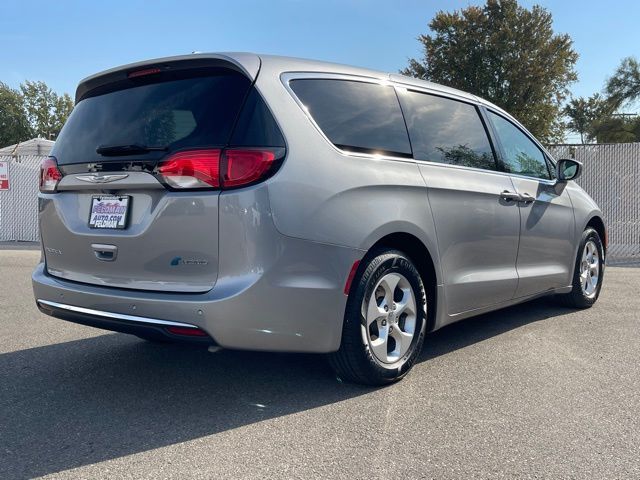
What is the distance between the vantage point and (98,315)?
3219mm

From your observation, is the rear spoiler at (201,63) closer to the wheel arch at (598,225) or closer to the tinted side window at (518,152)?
the tinted side window at (518,152)

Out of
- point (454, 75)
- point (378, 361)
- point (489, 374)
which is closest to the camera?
point (378, 361)

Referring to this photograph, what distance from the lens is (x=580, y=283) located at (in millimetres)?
5770

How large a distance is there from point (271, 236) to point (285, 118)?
2.11 ft

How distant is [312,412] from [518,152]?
3067 millimetres

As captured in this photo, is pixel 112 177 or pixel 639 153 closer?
pixel 112 177

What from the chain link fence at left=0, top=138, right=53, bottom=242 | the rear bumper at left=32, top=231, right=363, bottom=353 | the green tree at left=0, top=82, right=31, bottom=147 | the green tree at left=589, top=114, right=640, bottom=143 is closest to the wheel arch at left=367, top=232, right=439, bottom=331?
the rear bumper at left=32, top=231, right=363, bottom=353

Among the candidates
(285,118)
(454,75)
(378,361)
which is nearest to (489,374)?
(378,361)

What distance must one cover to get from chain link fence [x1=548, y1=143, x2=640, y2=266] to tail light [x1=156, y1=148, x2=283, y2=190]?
396 inches

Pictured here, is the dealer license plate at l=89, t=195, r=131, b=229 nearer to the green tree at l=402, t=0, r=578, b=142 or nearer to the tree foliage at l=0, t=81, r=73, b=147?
the green tree at l=402, t=0, r=578, b=142

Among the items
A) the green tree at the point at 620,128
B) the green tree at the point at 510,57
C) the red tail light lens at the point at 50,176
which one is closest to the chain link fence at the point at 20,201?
the red tail light lens at the point at 50,176

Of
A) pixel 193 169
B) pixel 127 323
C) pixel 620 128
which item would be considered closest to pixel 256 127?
pixel 193 169

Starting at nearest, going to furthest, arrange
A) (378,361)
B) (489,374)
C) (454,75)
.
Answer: (378,361), (489,374), (454,75)

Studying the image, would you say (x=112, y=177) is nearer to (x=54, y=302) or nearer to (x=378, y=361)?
(x=54, y=302)
